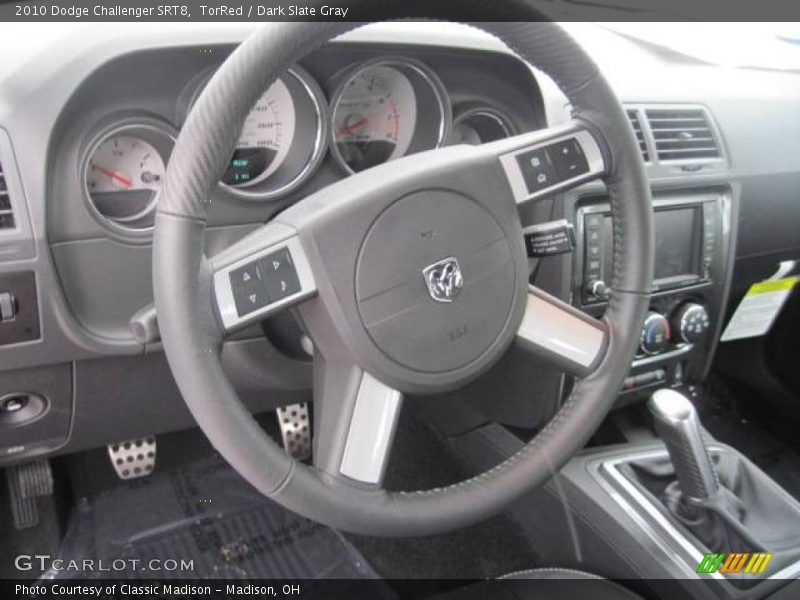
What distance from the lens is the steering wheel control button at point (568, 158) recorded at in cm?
105

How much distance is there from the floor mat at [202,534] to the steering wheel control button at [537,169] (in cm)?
103

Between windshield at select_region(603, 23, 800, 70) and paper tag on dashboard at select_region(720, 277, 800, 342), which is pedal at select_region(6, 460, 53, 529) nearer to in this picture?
paper tag on dashboard at select_region(720, 277, 800, 342)

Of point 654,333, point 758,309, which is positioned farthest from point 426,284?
point 758,309

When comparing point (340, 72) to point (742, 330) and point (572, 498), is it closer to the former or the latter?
point (572, 498)

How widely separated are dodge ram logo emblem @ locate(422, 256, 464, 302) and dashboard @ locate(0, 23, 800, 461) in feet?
0.94

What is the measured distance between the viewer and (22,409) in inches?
52.8

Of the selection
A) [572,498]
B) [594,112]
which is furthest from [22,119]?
[572,498]

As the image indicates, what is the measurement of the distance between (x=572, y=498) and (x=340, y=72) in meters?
0.91

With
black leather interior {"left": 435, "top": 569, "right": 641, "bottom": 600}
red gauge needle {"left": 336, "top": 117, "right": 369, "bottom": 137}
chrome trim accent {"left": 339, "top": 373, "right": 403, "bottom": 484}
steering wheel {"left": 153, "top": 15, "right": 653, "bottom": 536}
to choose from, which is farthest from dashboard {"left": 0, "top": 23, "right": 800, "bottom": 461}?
black leather interior {"left": 435, "top": 569, "right": 641, "bottom": 600}

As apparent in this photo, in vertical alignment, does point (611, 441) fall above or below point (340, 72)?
below

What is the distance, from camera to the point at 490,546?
5.98 ft

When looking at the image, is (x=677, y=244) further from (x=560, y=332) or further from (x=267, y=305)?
(x=267, y=305)

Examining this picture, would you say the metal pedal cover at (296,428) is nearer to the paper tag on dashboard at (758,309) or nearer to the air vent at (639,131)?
the air vent at (639,131)

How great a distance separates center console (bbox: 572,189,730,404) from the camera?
4.91ft
